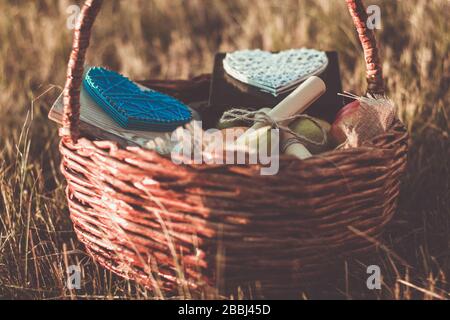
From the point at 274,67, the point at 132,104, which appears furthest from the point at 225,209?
the point at 274,67

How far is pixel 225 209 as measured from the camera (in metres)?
1.27

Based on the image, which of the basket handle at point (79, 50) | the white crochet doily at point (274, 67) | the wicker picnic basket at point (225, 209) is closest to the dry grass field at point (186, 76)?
the wicker picnic basket at point (225, 209)

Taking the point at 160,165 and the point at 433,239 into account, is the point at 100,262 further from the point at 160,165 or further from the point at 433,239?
the point at 433,239

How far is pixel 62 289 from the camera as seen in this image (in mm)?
1460

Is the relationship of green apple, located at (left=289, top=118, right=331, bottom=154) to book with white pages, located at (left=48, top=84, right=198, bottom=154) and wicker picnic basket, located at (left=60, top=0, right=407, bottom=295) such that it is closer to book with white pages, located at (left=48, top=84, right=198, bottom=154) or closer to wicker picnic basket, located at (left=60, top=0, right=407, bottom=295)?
wicker picnic basket, located at (left=60, top=0, right=407, bottom=295)

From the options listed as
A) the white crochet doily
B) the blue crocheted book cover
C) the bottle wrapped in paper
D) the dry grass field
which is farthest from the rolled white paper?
the dry grass field

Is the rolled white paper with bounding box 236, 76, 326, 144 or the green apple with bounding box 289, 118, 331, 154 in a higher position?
the rolled white paper with bounding box 236, 76, 326, 144

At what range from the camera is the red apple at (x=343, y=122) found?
59.6 inches

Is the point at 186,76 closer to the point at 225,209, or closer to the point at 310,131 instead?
the point at 310,131

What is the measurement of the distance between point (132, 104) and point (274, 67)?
424 millimetres

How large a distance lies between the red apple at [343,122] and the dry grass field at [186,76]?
0.90 ft

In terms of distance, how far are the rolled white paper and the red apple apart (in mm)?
81

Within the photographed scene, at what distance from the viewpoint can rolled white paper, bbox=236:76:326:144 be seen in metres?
1.55
